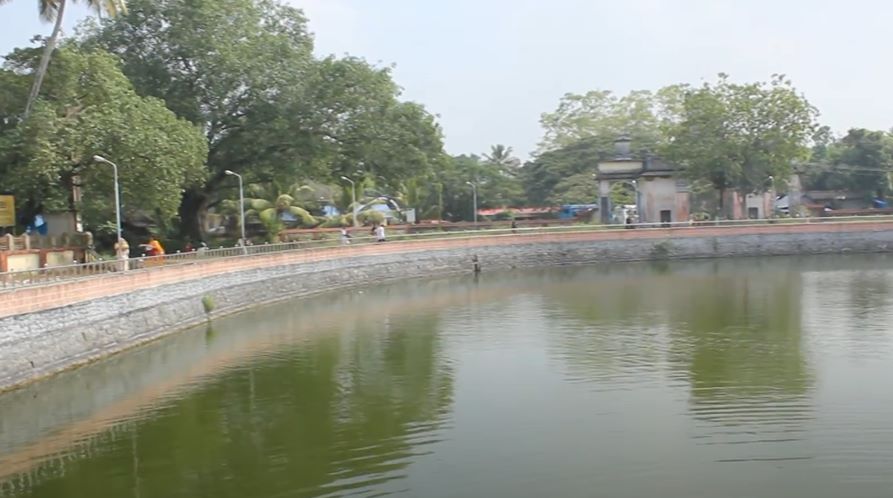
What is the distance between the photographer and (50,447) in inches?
466

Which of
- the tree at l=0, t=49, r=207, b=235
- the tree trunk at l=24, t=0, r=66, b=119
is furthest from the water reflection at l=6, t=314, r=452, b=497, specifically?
the tree trunk at l=24, t=0, r=66, b=119

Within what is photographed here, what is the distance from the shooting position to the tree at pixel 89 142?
2188 centimetres

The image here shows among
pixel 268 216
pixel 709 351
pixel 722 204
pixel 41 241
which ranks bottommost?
pixel 709 351

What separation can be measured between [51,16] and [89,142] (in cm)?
593

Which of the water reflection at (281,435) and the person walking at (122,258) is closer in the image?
the water reflection at (281,435)

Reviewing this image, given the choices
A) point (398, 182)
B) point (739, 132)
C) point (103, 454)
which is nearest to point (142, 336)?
point (103, 454)

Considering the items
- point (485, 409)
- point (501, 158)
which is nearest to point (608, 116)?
point (501, 158)

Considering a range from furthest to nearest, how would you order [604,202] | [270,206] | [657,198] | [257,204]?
[604,202] < [657,198] < [270,206] < [257,204]

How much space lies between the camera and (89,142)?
22.3 m

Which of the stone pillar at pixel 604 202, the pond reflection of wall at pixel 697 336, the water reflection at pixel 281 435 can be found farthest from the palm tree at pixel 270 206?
the water reflection at pixel 281 435

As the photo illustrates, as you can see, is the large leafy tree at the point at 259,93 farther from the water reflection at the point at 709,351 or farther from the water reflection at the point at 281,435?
the water reflection at the point at 281,435

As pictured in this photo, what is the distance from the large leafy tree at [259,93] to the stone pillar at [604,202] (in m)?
15.9

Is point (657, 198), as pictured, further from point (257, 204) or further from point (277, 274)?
point (277, 274)

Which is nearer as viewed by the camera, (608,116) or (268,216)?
(268,216)
